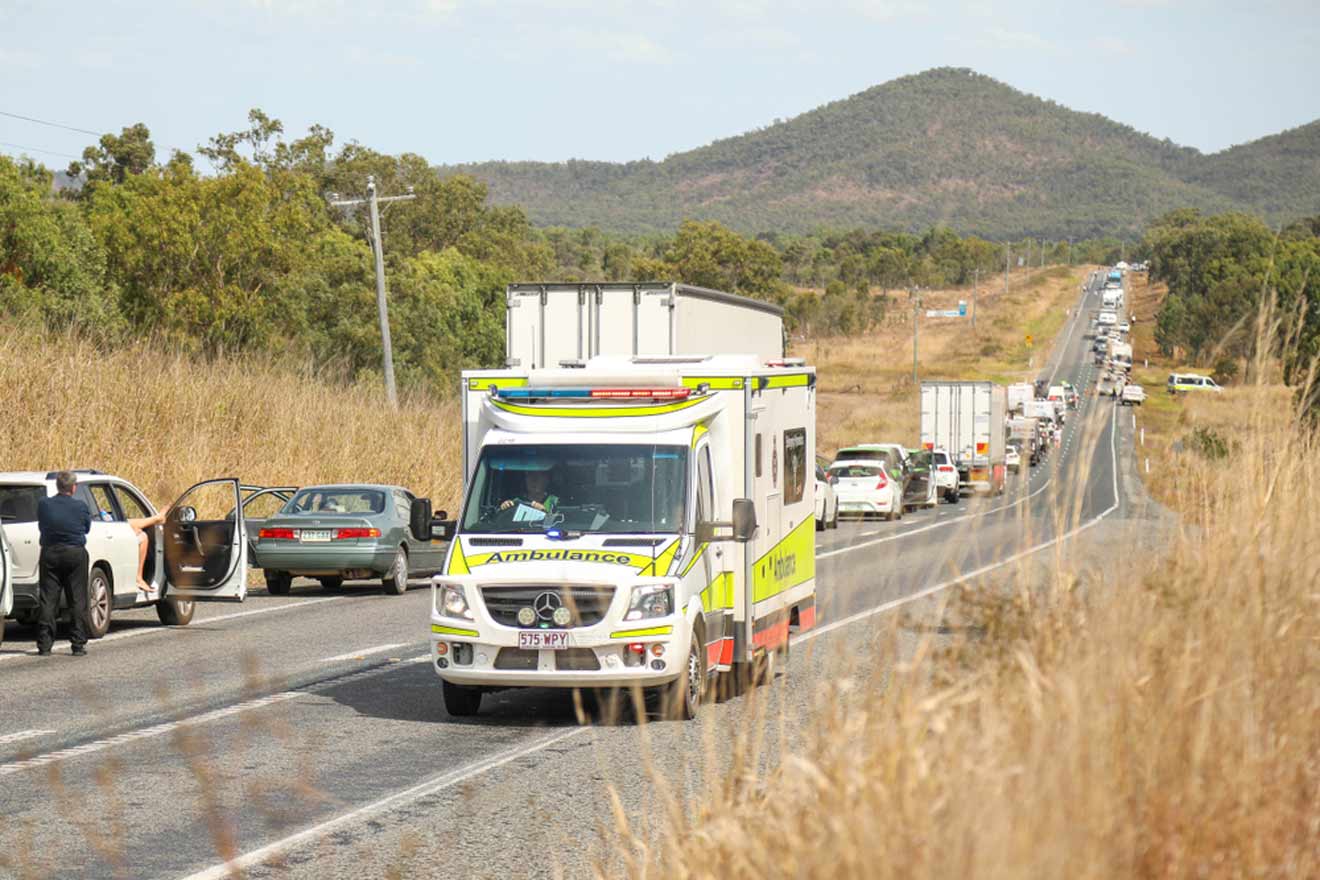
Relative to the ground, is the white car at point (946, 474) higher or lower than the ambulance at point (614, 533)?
lower

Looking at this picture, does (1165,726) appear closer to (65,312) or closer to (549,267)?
(65,312)

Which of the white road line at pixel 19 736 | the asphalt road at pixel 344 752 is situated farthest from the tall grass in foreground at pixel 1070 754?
the white road line at pixel 19 736

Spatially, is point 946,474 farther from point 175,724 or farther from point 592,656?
point 175,724

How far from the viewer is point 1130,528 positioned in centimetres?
912

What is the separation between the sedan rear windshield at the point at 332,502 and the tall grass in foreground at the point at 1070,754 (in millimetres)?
19497

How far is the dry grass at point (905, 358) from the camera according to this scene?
308 feet

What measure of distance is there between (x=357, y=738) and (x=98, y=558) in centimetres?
731

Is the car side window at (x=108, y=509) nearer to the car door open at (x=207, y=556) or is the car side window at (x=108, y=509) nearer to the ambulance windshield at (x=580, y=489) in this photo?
the car door open at (x=207, y=556)

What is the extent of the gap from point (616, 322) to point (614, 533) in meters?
5.63

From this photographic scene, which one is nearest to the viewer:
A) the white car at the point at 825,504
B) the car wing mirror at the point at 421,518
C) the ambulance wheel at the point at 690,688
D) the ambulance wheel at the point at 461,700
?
the ambulance wheel at the point at 690,688

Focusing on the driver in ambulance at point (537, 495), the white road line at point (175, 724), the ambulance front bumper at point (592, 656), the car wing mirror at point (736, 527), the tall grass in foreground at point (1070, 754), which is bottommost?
the white road line at point (175, 724)

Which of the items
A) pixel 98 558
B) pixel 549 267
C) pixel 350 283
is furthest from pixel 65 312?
pixel 549 267

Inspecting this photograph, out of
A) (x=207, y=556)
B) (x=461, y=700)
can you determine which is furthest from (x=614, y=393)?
(x=207, y=556)

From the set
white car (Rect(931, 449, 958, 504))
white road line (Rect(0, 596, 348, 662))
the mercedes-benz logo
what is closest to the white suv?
white road line (Rect(0, 596, 348, 662))
